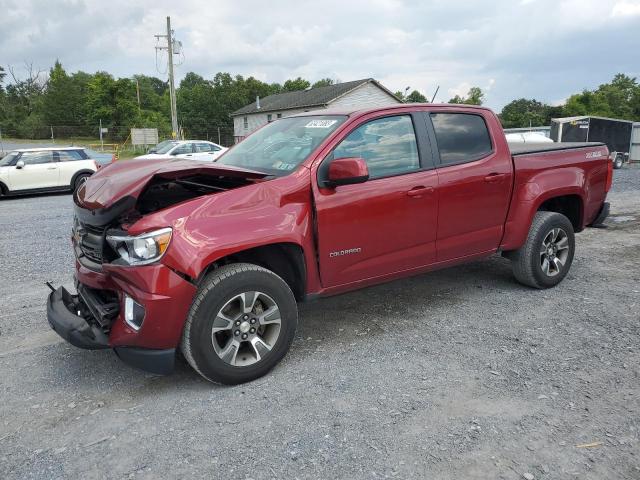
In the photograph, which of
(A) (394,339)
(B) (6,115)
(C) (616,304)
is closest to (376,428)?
(A) (394,339)

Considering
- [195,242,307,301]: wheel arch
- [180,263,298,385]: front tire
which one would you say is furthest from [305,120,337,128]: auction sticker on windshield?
→ [180,263,298,385]: front tire

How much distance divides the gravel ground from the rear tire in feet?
0.80

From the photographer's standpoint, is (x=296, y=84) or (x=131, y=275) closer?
(x=131, y=275)

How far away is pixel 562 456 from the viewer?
2.59m

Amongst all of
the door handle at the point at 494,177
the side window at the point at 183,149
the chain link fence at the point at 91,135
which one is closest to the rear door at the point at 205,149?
the side window at the point at 183,149

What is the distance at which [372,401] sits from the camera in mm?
3158

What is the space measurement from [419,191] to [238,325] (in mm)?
1836

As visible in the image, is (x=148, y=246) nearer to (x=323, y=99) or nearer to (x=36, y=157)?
(x=36, y=157)

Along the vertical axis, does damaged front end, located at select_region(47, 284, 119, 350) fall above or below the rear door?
below

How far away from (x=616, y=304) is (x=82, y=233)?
4.70 metres

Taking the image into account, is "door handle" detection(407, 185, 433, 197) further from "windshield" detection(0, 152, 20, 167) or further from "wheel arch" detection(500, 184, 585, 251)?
"windshield" detection(0, 152, 20, 167)

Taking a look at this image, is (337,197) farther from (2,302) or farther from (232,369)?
(2,302)

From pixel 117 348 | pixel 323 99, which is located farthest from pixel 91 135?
pixel 117 348

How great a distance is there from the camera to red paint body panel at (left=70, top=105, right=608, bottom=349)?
310 cm
